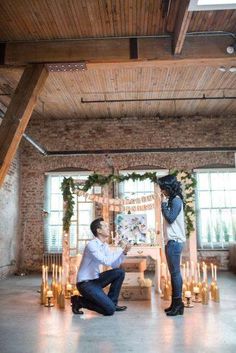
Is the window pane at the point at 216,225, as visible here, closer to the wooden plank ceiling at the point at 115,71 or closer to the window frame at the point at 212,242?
the window frame at the point at 212,242

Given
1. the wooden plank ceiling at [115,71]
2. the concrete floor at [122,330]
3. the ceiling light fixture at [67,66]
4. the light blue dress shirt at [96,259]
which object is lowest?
the concrete floor at [122,330]

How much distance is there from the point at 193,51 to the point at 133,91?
389cm

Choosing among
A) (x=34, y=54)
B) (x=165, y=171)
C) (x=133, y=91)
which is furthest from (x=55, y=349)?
(x=165, y=171)

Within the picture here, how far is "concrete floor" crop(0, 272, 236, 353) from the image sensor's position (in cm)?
365

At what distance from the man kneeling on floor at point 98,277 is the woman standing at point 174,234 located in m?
0.58

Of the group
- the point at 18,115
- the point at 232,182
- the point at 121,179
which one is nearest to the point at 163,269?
the point at 121,179

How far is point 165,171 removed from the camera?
11.8 metres

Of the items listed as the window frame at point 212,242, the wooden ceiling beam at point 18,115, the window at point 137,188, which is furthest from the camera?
the window at point 137,188

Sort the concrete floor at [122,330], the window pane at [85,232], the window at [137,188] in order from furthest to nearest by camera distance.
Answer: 1. the window at [137,188]
2. the window pane at [85,232]
3. the concrete floor at [122,330]

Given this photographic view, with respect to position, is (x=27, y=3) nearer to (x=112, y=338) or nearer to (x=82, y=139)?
(x=112, y=338)

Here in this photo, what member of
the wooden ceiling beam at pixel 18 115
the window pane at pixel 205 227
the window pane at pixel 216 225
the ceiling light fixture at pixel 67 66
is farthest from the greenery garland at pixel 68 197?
the window pane at pixel 216 225

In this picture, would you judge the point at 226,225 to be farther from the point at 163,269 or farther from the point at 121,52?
the point at 121,52

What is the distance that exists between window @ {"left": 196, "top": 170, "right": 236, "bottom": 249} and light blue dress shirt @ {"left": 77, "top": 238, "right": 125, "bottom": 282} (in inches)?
268

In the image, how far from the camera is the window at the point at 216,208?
1145 centimetres
